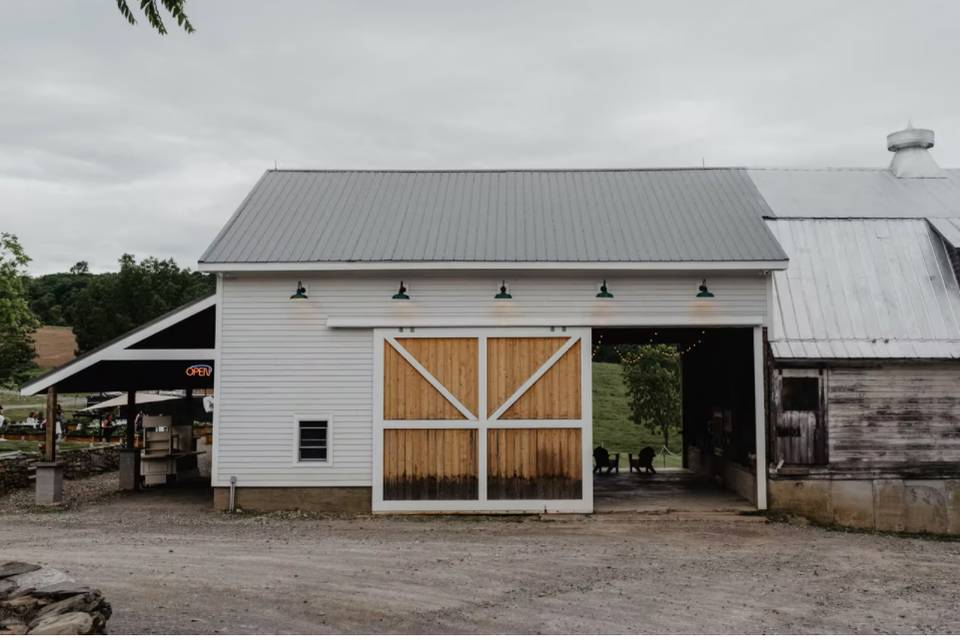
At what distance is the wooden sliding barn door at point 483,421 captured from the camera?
15023 millimetres

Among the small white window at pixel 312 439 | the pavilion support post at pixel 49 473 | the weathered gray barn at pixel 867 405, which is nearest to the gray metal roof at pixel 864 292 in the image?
the weathered gray barn at pixel 867 405

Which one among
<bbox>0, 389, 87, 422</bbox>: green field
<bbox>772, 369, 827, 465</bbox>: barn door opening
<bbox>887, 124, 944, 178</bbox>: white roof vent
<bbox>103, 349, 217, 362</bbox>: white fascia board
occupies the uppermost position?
<bbox>887, 124, 944, 178</bbox>: white roof vent

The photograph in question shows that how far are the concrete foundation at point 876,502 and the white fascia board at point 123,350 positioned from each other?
36.3ft

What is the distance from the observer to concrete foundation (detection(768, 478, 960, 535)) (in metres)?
14.7

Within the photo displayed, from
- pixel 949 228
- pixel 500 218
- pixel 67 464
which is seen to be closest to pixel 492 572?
pixel 500 218

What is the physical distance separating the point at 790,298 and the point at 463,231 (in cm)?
644

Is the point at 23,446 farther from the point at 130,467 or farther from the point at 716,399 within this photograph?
the point at 716,399

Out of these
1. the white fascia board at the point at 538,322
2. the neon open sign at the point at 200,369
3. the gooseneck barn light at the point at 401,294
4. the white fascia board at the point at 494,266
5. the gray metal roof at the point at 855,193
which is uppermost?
the gray metal roof at the point at 855,193

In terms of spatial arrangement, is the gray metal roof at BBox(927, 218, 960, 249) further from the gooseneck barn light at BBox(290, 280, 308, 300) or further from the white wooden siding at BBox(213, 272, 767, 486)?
the gooseneck barn light at BBox(290, 280, 308, 300)

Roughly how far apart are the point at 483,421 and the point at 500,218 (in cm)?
424

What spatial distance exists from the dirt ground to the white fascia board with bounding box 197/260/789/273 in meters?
4.45

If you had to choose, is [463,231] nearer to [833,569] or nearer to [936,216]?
[833,569]

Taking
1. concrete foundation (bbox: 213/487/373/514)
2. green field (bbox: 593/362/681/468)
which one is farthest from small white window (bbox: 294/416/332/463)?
green field (bbox: 593/362/681/468)

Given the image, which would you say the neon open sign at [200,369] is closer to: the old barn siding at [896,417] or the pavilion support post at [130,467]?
the pavilion support post at [130,467]
